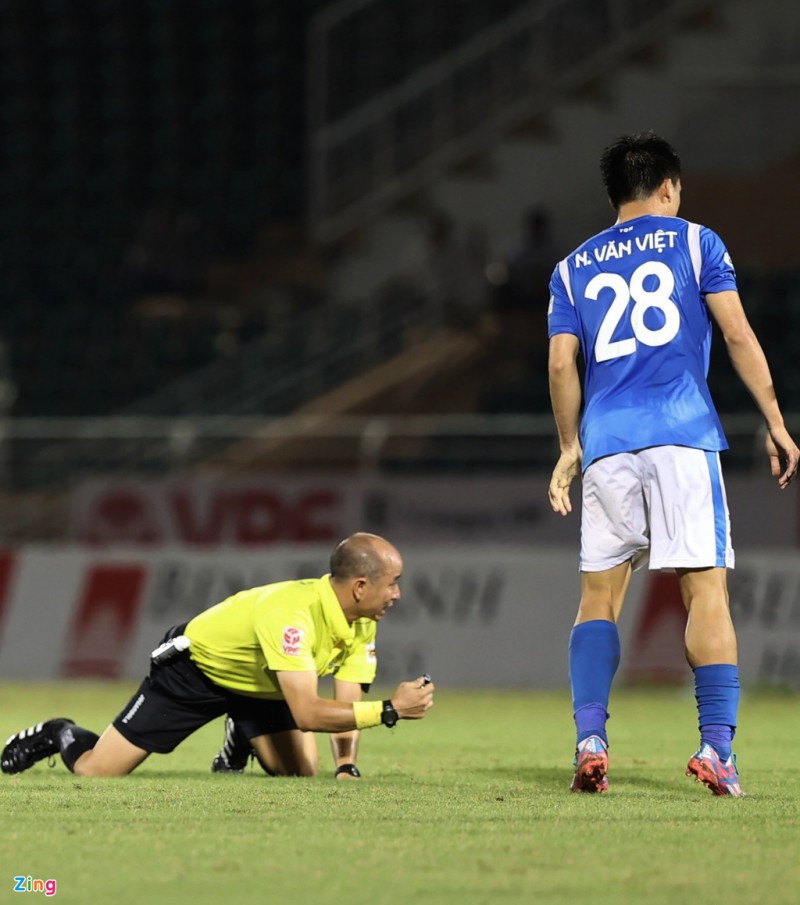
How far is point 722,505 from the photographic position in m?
5.88

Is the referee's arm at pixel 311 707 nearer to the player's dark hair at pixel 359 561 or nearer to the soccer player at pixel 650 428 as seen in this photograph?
the player's dark hair at pixel 359 561

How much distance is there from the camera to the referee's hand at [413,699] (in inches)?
238

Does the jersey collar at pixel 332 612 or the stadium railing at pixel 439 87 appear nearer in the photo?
the jersey collar at pixel 332 612

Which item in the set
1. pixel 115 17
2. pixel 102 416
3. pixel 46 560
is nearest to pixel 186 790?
Answer: pixel 46 560

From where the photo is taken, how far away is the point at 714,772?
568cm

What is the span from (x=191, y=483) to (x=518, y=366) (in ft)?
13.9

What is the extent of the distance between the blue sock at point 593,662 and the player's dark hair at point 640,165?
59.7 inches

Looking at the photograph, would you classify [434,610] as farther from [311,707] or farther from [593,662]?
[593,662]

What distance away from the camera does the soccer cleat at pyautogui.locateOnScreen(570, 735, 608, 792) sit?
19.1 ft

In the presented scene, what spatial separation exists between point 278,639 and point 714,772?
1.66 metres

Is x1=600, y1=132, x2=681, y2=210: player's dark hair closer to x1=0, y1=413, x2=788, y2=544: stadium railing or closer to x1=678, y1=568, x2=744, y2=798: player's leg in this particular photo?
x1=678, y1=568, x2=744, y2=798: player's leg

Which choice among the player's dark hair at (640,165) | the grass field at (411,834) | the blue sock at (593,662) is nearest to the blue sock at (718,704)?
the grass field at (411,834)

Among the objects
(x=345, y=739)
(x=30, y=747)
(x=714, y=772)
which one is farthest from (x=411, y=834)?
(x=30, y=747)

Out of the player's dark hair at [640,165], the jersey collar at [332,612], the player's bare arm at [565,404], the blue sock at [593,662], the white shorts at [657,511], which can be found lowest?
the blue sock at [593,662]
